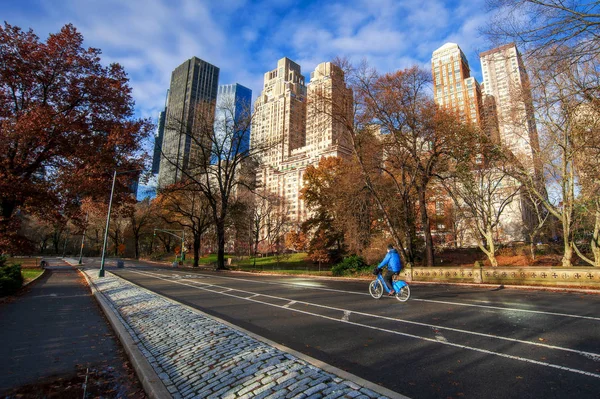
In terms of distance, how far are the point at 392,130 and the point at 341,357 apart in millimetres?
19652

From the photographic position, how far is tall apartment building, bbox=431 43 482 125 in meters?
24.0

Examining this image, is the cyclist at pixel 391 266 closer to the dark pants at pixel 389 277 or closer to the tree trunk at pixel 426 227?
the dark pants at pixel 389 277

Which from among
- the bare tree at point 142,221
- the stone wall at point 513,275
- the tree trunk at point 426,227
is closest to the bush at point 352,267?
the tree trunk at point 426,227

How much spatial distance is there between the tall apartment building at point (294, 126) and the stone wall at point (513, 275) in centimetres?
1155

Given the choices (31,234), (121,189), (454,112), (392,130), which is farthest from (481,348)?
(31,234)

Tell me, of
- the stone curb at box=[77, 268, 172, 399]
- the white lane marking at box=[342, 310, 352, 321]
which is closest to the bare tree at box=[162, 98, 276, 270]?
the white lane marking at box=[342, 310, 352, 321]

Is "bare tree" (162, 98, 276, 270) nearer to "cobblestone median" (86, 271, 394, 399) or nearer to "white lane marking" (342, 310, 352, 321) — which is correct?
"white lane marking" (342, 310, 352, 321)

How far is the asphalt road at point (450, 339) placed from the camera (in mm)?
3943

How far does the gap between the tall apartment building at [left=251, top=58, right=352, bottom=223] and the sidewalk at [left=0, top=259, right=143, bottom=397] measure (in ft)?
61.0

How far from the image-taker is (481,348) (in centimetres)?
534

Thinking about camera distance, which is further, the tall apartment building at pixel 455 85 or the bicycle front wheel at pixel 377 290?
the tall apartment building at pixel 455 85

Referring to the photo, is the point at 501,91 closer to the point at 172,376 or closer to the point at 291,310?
the point at 291,310

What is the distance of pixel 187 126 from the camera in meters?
33.2

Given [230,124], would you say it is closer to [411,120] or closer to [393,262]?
[411,120]
